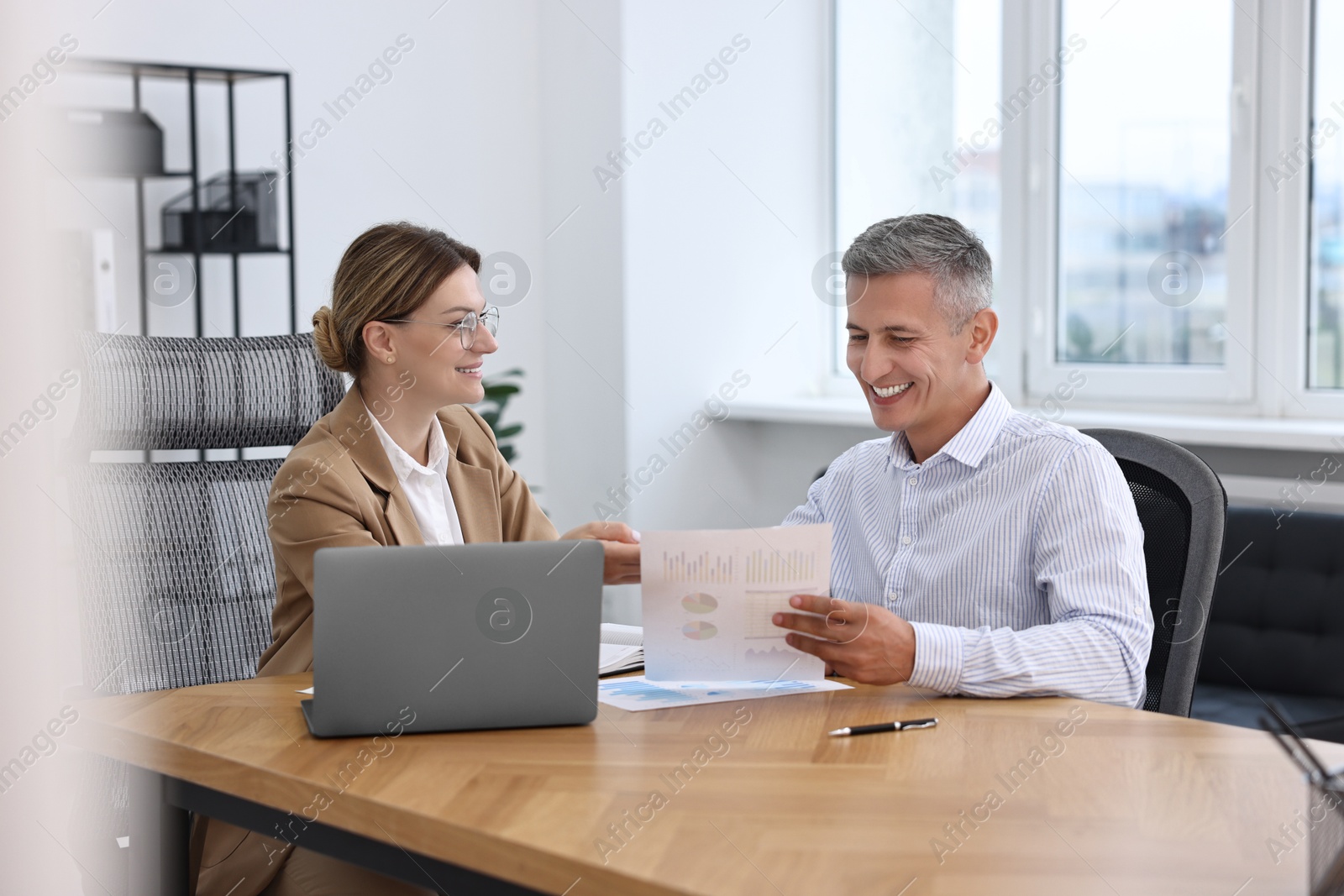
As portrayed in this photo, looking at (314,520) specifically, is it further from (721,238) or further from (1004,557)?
(721,238)

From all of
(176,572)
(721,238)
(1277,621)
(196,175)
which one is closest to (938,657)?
(176,572)

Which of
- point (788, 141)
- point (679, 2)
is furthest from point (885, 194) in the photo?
point (679, 2)

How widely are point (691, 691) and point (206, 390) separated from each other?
3.33 ft

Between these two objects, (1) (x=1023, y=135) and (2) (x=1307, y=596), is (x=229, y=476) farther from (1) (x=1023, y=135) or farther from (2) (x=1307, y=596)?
(1) (x=1023, y=135)

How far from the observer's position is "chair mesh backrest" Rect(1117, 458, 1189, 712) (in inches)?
59.6

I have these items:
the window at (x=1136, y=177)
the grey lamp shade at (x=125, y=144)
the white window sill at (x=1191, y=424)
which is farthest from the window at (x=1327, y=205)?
the grey lamp shade at (x=125, y=144)

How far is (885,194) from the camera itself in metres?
3.82

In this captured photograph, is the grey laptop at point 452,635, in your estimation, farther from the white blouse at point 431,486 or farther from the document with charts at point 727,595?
the white blouse at point 431,486

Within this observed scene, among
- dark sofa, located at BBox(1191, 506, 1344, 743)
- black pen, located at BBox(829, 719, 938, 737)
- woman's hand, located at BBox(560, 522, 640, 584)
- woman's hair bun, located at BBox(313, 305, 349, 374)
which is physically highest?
woman's hair bun, located at BBox(313, 305, 349, 374)

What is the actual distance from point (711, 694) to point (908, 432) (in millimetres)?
538

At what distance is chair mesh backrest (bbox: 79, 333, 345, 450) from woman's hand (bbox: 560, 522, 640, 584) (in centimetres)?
61

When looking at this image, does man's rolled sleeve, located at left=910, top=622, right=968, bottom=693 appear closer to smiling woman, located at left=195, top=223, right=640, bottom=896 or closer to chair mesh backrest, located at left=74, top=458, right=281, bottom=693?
smiling woman, located at left=195, top=223, right=640, bottom=896

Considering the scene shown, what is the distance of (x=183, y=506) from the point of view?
76.3 inches

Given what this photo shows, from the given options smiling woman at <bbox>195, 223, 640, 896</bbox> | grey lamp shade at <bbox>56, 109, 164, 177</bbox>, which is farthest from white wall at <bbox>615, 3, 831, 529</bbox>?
smiling woman at <bbox>195, 223, 640, 896</bbox>
